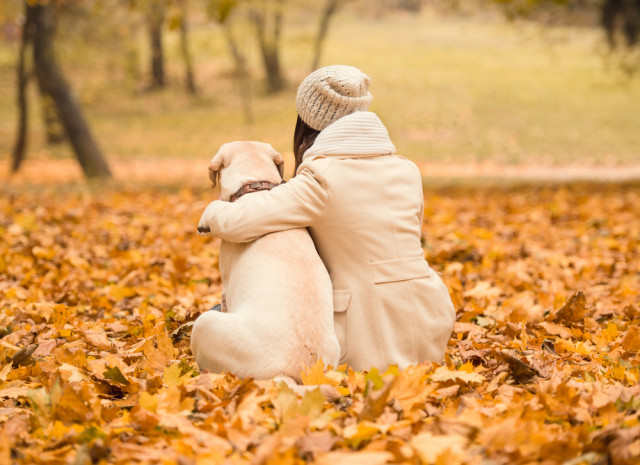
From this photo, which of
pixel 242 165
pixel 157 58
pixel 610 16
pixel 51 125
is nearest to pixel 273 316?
pixel 242 165

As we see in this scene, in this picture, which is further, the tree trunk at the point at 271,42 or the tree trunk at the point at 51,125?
the tree trunk at the point at 271,42

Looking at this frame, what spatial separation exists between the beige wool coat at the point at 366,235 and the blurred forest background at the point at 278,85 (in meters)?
8.20

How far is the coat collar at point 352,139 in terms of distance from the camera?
3008 mm

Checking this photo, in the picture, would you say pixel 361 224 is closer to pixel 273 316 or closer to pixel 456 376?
pixel 273 316

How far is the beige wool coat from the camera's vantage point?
294 centimetres

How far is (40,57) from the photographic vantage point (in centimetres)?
1331

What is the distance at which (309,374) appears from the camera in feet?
8.94

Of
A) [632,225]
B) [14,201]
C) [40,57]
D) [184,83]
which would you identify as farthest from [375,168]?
[184,83]

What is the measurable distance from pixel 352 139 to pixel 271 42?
26.2 meters

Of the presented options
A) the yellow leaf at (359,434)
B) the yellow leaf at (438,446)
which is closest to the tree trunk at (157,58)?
the yellow leaf at (359,434)

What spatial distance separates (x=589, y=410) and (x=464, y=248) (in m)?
3.71

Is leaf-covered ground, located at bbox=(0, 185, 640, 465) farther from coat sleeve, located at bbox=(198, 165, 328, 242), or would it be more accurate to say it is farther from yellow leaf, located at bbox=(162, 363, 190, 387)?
coat sleeve, located at bbox=(198, 165, 328, 242)

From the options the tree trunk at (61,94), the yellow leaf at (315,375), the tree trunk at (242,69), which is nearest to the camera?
the yellow leaf at (315,375)

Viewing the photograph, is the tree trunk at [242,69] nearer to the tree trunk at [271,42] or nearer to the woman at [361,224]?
the tree trunk at [271,42]
